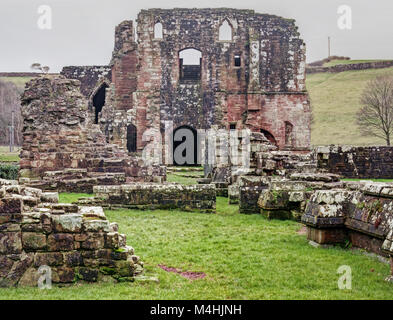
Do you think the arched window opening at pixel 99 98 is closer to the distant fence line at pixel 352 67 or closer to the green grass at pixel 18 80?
the green grass at pixel 18 80

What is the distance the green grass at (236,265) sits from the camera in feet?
18.5

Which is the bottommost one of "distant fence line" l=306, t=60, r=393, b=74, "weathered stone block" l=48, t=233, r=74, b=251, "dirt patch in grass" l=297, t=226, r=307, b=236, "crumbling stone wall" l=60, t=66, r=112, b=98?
"dirt patch in grass" l=297, t=226, r=307, b=236

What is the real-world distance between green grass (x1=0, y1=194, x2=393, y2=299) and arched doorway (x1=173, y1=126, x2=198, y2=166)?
23.4 meters

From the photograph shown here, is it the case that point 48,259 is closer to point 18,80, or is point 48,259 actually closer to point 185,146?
point 185,146

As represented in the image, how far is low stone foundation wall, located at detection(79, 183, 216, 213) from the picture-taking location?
12.7 metres

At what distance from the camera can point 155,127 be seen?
1347 inches

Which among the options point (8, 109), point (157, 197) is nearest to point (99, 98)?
point (157, 197)

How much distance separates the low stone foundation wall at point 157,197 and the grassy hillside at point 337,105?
150ft

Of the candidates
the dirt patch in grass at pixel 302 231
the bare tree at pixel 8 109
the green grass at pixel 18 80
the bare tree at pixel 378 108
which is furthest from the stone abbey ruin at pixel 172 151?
the green grass at pixel 18 80

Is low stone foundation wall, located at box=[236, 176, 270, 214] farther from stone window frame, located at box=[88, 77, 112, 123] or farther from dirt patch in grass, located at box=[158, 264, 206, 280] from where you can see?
stone window frame, located at box=[88, 77, 112, 123]

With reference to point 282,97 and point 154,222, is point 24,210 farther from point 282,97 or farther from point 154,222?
point 282,97

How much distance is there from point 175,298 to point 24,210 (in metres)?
2.44

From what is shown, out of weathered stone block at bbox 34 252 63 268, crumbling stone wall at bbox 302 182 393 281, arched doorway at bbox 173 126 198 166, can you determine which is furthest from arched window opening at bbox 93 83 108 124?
weathered stone block at bbox 34 252 63 268

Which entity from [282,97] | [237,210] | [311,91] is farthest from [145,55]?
[311,91]
